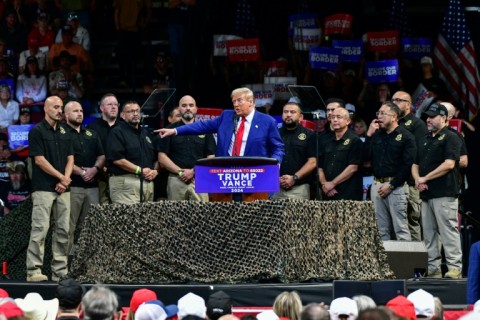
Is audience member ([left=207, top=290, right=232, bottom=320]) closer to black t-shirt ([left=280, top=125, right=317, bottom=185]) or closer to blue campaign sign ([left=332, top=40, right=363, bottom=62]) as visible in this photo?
black t-shirt ([left=280, top=125, right=317, bottom=185])

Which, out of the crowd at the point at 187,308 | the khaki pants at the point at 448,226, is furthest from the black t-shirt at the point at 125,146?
the crowd at the point at 187,308

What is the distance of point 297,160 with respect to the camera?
699 inches

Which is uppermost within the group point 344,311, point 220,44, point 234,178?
point 220,44

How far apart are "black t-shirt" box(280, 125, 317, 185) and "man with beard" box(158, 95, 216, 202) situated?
3.51 feet

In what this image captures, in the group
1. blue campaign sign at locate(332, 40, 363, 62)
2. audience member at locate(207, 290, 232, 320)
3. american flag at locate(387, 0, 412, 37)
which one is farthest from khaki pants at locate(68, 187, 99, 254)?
audience member at locate(207, 290, 232, 320)

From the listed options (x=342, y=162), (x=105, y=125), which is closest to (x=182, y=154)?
(x=105, y=125)

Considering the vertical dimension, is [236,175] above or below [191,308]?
above

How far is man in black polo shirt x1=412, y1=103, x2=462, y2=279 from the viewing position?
16484 mm

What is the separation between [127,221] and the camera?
15008 millimetres

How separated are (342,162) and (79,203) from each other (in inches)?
137

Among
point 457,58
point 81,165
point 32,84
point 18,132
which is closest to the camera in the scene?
point 81,165

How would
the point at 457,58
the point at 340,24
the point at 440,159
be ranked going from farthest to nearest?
the point at 340,24 → the point at 457,58 → the point at 440,159

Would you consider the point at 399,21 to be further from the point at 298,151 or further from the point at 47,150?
the point at 47,150

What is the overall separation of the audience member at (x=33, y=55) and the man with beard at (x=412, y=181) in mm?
7334
